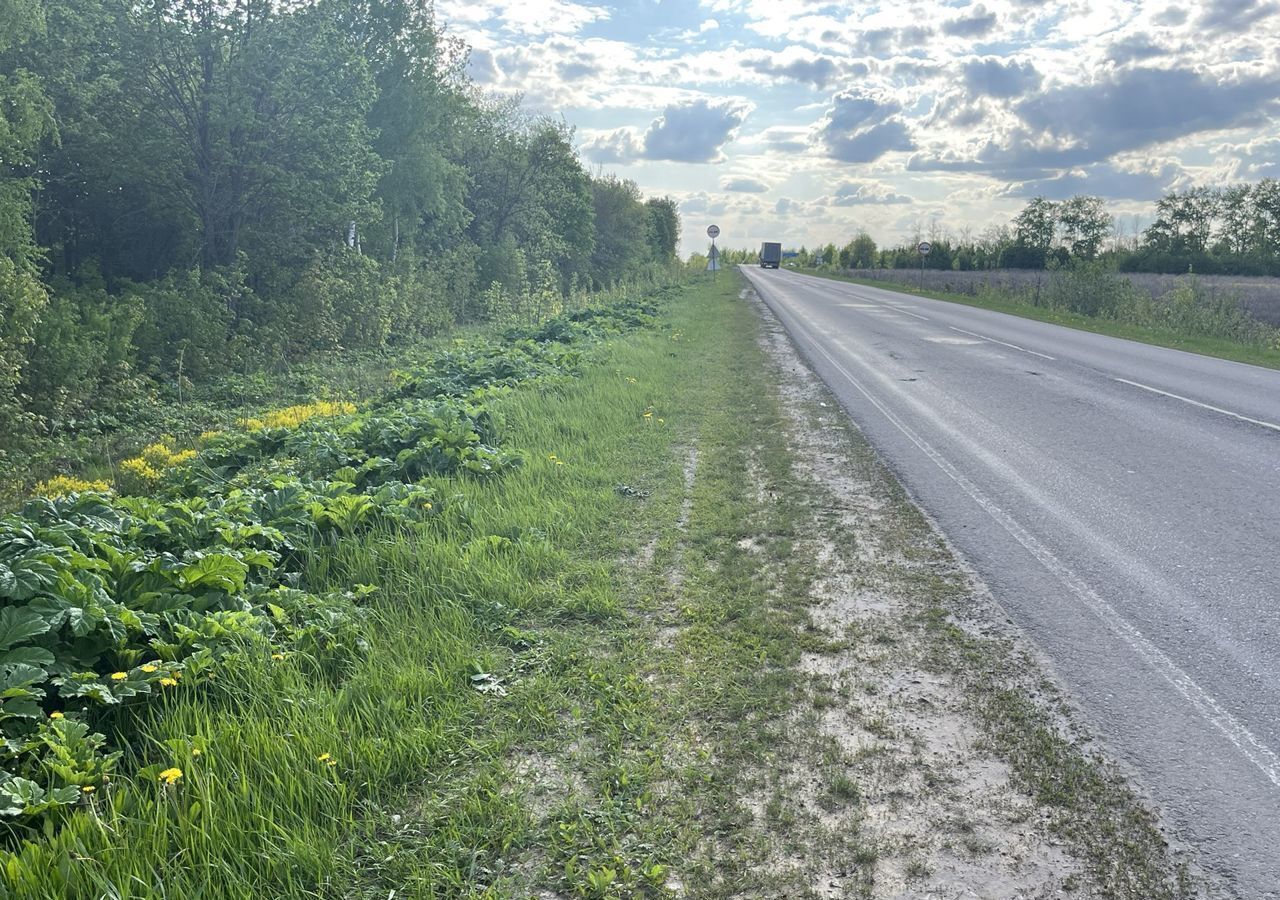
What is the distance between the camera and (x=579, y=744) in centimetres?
342

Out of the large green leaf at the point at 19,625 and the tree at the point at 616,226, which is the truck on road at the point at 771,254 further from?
the large green leaf at the point at 19,625

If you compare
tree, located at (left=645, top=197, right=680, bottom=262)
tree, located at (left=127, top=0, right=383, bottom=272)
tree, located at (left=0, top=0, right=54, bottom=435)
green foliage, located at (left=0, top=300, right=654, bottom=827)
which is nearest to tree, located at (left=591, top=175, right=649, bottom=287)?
tree, located at (left=645, top=197, right=680, bottom=262)

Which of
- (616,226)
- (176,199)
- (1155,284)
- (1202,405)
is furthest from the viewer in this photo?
(616,226)

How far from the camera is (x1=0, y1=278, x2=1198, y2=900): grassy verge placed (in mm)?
2662

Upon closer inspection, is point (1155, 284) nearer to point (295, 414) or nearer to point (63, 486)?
point (295, 414)

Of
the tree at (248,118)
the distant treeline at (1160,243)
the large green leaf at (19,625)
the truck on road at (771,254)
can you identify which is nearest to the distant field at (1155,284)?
the distant treeline at (1160,243)

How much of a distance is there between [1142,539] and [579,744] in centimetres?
448

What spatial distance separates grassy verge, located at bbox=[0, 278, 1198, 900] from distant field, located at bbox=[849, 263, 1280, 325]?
29.3 metres

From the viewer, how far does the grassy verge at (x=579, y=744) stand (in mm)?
2662

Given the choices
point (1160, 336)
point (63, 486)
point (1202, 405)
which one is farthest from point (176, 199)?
point (1160, 336)

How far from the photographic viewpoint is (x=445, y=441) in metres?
7.48

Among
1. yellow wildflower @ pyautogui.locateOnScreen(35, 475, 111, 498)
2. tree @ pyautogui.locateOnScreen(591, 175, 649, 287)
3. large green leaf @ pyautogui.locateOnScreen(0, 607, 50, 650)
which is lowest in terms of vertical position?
yellow wildflower @ pyautogui.locateOnScreen(35, 475, 111, 498)

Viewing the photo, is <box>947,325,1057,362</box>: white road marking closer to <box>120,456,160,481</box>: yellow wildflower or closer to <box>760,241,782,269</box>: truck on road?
<box>120,456,160,481</box>: yellow wildflower

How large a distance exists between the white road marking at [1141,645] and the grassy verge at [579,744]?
70 cm
